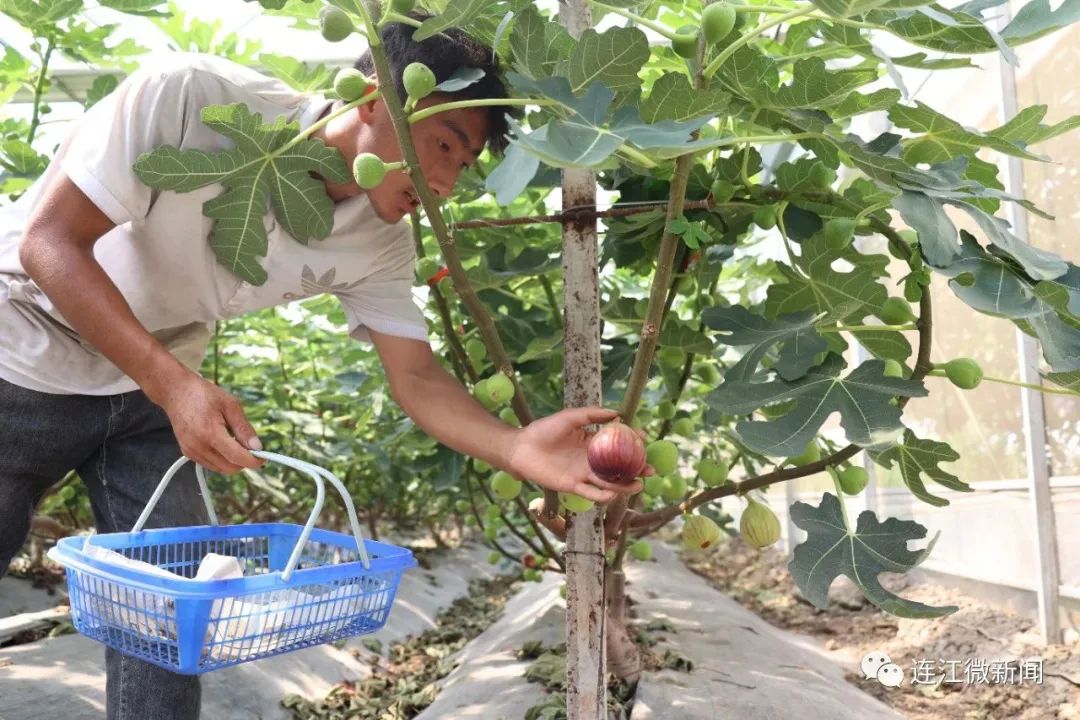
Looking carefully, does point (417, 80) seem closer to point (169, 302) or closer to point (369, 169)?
point (369, 169)

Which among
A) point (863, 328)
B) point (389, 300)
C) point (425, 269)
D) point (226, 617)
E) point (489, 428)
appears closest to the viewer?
point (226, 617)

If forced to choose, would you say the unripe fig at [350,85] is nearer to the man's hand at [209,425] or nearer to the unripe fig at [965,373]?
the man's hand at [209,425]

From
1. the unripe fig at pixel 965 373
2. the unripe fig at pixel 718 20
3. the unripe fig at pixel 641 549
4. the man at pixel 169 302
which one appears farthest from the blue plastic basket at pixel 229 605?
the unripe fig at pixel 641 549

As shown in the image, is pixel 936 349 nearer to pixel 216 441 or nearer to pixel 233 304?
pixel 233 304

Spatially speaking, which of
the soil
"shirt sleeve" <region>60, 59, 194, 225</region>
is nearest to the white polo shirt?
"shirt sleeve" <region>60, 59, 194, 225</region>

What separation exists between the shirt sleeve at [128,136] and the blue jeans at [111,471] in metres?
0.39

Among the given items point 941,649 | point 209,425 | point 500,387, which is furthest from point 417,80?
point 941,649

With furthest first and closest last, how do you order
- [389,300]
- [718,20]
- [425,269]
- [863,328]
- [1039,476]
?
[1039,476] < [389,300] < [425,269] < [863,328] < [718,20]

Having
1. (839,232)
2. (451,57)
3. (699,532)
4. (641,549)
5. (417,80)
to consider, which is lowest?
(641,549)

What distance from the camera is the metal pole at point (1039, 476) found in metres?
2.86

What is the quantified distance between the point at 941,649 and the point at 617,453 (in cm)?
260

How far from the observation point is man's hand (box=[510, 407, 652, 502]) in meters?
1.17

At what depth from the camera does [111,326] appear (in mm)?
1245

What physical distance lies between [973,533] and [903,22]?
303cm
